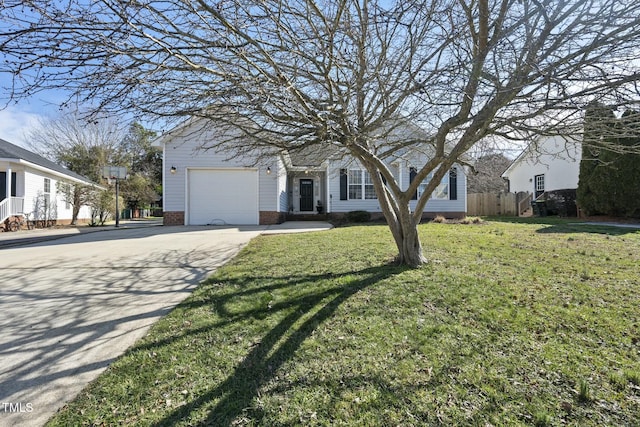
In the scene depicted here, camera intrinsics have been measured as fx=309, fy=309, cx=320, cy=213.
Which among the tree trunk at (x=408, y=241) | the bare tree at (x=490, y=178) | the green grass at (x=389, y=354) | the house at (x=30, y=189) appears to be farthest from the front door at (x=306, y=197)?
the green grass at (x=389, y=354)

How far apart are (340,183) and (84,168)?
22.1 meters

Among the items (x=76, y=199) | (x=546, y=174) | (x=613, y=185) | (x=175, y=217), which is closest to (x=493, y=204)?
(x=546, y=174)

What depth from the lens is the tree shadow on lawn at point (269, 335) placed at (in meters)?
1.96

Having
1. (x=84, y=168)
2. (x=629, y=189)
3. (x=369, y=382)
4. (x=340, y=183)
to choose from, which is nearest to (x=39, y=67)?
(x=369, y=382)

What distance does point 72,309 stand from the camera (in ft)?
11.8

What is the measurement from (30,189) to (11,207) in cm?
147

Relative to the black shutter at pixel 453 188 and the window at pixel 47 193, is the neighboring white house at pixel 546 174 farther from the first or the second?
the window at pixel 47 193

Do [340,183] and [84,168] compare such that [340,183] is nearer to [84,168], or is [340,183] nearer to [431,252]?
[431,252]

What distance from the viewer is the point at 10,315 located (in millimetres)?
3428

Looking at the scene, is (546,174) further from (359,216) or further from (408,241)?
(408,241)

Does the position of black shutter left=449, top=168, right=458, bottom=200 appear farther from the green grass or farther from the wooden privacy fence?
the green grass

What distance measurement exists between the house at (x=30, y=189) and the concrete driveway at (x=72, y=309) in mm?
8686

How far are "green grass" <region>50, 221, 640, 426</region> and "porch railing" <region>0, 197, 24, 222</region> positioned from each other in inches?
567

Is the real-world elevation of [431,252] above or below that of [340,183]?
below
